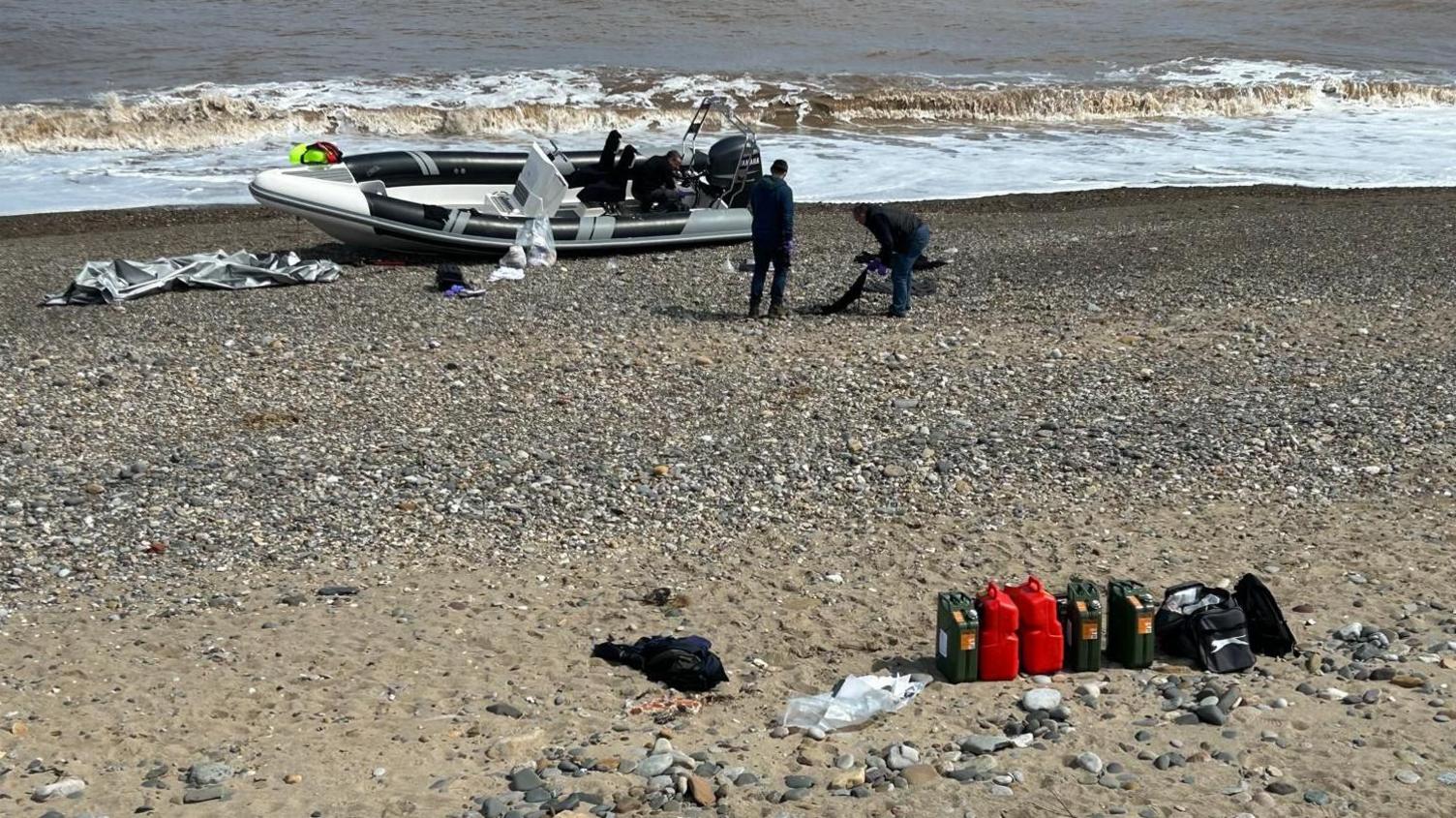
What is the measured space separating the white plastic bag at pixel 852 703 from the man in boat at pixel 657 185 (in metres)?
9.76

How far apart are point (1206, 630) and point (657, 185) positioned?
33.1ft

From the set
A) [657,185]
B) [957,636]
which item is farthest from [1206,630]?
[657,185]

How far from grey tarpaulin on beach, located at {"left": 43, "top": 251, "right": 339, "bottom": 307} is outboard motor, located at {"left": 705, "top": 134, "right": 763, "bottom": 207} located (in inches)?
161

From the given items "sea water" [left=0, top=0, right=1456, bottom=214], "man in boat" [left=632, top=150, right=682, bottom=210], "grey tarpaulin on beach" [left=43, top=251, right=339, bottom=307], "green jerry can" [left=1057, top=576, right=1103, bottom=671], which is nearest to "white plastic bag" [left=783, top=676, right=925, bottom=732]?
"green jerry can" [left=1057, top=576, right=1103, bottom=671]

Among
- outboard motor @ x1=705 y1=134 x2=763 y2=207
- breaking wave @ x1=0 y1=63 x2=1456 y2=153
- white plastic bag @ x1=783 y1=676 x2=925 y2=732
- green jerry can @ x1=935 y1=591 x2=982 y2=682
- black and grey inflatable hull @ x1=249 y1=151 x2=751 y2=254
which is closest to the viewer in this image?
white plastic bag @ x1=783 y1=676 x2=925 y2=732

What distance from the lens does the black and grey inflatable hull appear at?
13.5m

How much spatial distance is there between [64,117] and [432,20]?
38.3ft

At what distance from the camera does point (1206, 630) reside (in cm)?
581

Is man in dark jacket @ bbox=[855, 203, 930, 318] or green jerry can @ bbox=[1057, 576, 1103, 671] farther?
man in dark jacket @ bbox=[855, 203, 930, 318]

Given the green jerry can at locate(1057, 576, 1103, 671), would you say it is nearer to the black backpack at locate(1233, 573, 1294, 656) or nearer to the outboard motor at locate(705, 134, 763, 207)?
the black backpack at locate(1233, 573, 1294, 656)

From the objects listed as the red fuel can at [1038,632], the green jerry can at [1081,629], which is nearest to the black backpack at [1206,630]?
the green jerry can at [1081,629]

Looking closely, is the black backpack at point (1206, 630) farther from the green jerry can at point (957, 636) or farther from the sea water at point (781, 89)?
the sea water at point (781, 89)

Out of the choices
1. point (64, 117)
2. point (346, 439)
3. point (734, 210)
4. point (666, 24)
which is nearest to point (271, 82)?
point (64, 117)

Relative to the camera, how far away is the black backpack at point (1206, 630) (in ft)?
19.0
